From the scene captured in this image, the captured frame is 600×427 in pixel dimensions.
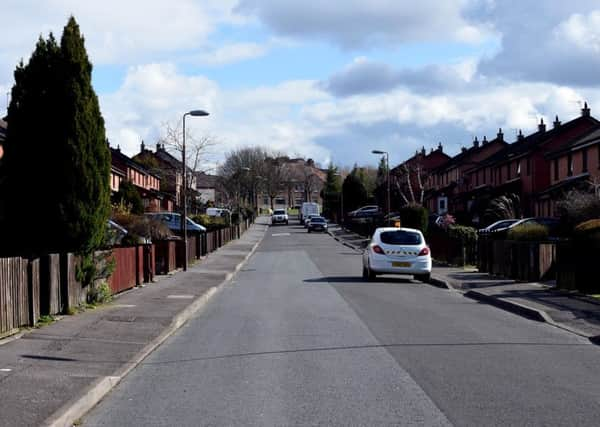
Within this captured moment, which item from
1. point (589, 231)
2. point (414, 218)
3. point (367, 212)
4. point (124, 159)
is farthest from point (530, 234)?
point (367, 212)

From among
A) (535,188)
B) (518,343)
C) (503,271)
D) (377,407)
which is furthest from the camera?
(535,188)

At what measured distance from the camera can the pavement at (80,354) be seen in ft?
26.5

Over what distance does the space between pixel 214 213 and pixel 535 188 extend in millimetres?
32648

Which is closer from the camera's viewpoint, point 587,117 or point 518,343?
point 518,343

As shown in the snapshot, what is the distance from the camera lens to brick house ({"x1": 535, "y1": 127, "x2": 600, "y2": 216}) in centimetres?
4628

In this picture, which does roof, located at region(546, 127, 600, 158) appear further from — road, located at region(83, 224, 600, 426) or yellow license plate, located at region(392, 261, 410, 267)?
road, located at region(83, 224, 600, 426)

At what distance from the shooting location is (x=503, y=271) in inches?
1054

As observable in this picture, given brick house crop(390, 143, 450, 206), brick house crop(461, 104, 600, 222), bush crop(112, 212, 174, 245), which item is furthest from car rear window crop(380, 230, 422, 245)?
brick house crop(390, 143, 450, 206)

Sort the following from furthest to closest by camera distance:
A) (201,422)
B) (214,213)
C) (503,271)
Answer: (214,213), (503,271), (201,422)

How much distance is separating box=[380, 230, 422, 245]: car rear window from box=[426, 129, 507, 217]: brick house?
149ft

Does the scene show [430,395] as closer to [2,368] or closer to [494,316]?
[2,368]

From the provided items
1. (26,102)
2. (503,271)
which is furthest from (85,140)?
(503,271)

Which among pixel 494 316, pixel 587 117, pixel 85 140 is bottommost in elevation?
pixel 494 316

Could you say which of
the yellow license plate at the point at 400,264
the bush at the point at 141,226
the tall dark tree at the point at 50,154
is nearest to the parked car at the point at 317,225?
the bush at the point at 141,226
